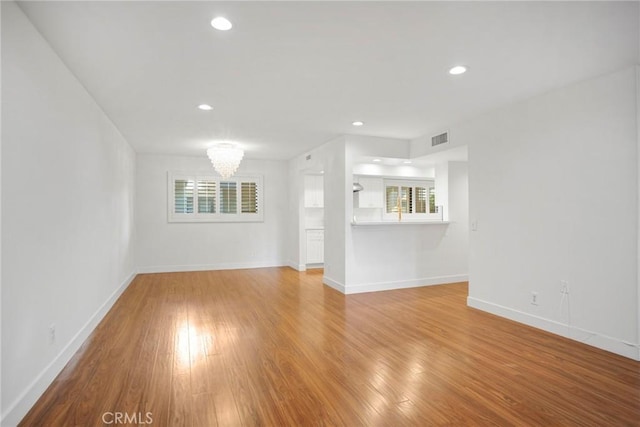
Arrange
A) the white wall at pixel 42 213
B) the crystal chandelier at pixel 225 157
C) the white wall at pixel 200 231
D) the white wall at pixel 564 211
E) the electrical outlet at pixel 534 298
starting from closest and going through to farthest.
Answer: the white wall at pixel 42 213
the white wall at pixel 564 211
the electrical outlet at pixel 534 298
the crystal chandelier at pixel 225 157
the white wall at pixel 200 231

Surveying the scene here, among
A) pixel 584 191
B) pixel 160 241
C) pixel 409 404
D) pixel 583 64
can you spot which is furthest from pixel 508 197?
pixel 160 241

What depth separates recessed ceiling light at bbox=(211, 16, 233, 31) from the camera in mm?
2186

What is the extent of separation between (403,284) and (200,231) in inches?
180

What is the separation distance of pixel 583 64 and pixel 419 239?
353 cm

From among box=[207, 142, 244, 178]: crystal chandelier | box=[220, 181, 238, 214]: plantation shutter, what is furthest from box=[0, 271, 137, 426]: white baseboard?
box=[220, 181, 238, 214]: plantation shutter

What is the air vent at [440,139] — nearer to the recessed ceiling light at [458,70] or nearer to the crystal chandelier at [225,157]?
the recessed ceiling light at [458,70]

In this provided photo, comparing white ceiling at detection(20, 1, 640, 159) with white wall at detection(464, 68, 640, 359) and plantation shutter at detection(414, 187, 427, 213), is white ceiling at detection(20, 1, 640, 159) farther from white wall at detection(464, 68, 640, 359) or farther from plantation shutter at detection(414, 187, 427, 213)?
plantation shutter at detection(414, 187, 427, 213)

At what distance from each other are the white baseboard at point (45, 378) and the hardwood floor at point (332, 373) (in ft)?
0.20

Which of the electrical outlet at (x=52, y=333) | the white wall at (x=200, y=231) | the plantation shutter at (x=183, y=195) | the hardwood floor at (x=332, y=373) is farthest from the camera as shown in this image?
the plantation shutter at (x=183, y=195)

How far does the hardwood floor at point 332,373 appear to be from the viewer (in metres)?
2.12

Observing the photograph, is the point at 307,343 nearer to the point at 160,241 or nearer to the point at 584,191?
the point at 584,191

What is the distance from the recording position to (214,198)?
7824mm

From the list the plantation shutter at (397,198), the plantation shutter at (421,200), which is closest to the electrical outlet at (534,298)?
the plantation shutter at (397,198)

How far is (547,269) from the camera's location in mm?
3648
